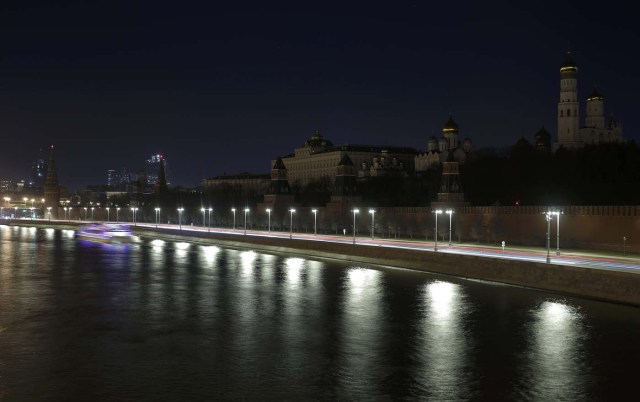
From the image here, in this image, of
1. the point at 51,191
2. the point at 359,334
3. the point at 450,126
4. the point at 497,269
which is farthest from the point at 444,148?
the point at 359,334

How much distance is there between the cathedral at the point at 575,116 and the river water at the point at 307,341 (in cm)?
6438

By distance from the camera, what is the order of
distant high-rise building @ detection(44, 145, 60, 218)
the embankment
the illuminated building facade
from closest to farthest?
the embankment, distant high-rise building @ detection(44, 145, 60, 218), the illuminated building facade

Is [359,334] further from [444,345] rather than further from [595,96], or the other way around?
[595,96]

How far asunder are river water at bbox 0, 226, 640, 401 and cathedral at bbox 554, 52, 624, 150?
211 ft

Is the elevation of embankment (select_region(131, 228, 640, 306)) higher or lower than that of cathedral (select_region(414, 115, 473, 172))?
lower

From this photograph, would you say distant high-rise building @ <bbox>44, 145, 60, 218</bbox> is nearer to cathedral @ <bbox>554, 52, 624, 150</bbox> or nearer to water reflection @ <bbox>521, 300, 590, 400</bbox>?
cathedral @ <bbox>554, 52, 624, 150</bbox>

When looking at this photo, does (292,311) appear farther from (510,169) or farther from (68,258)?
(510,169)

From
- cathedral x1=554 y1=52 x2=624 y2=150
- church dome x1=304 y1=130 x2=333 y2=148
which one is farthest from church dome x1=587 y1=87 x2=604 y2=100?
church dome x1=304 y1=130 x2=333 y2=148

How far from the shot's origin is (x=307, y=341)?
12.9 m

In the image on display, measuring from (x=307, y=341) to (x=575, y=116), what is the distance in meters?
75.9

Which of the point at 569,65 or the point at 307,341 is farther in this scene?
the point at 569,65

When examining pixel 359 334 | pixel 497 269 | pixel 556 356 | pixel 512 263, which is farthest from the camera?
pixel 497 269

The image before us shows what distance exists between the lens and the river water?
9727 millimetres

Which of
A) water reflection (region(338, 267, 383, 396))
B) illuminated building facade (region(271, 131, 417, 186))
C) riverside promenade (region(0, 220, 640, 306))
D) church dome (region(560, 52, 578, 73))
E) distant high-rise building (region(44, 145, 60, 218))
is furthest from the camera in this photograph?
illuminated building facade (region(271, 131, 417, 186))
